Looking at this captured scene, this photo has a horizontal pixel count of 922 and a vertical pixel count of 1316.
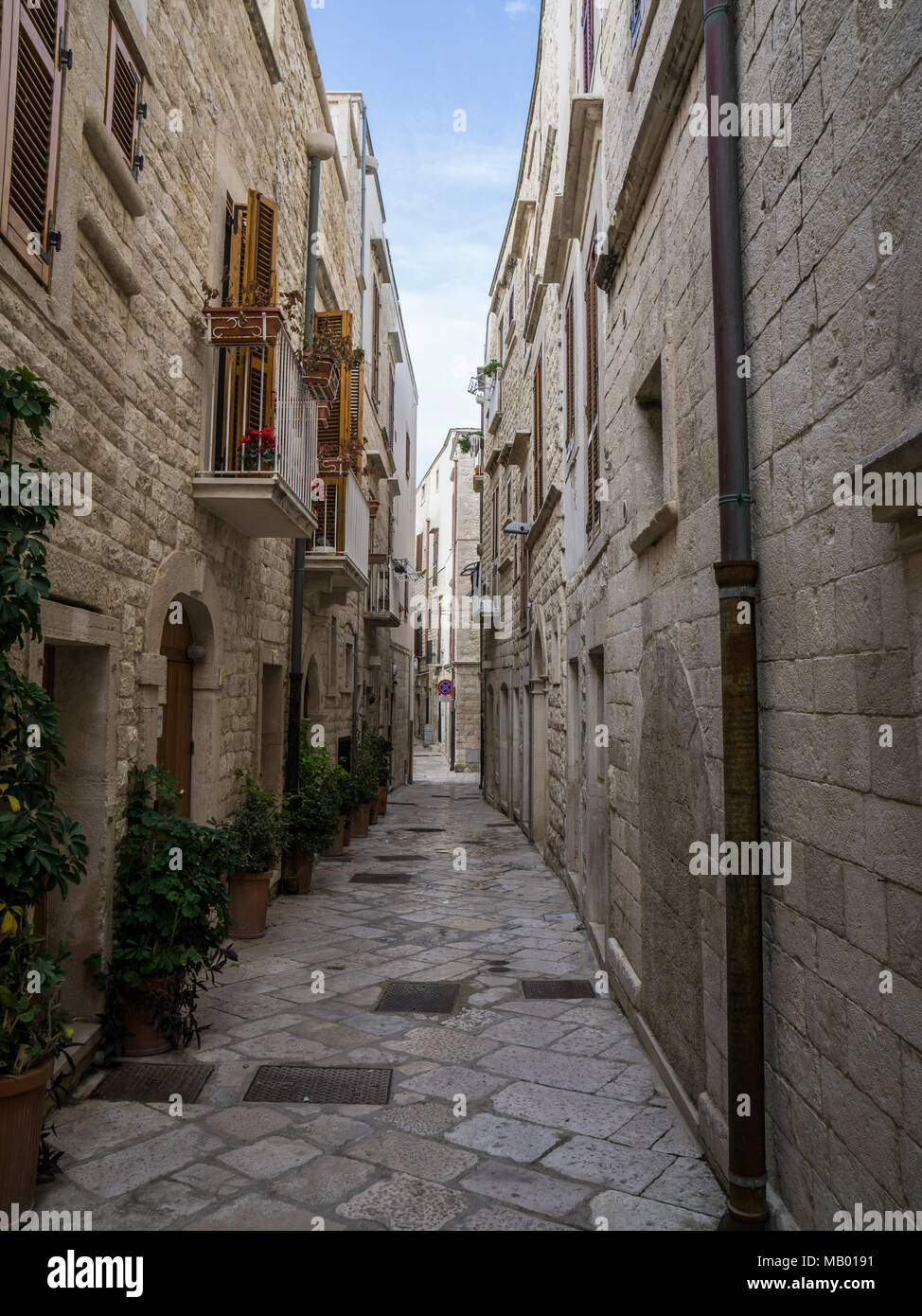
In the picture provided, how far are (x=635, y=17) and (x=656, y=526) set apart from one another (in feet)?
10.8

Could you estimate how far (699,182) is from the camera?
371cm

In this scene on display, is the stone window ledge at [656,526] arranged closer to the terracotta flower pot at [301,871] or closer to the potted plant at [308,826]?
the potted plant at [308,826]

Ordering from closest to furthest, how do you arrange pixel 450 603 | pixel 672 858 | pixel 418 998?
pixel 672 858 → pixel 418 998 → pixel 450 603

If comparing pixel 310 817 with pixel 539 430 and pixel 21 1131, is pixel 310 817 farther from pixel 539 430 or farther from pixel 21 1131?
pixel 539 430

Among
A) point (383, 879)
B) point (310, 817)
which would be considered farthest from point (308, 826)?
point (383, 879)

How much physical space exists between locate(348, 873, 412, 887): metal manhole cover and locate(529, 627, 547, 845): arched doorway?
8.43ft

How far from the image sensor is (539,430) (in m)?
12.6

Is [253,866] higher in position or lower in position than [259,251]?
lower

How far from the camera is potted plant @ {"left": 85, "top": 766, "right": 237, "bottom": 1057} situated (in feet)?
15.2

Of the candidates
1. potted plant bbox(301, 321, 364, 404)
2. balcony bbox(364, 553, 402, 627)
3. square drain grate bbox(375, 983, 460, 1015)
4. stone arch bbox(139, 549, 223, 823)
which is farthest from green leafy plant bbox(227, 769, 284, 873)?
balcony bbox(364, 553, 402, 627)

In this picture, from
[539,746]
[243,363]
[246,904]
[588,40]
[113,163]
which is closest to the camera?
[113,163]

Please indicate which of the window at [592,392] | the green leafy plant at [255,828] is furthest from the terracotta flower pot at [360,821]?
the window at [592,392]

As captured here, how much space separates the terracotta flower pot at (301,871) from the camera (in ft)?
29.8

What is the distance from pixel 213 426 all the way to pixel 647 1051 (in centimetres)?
503
